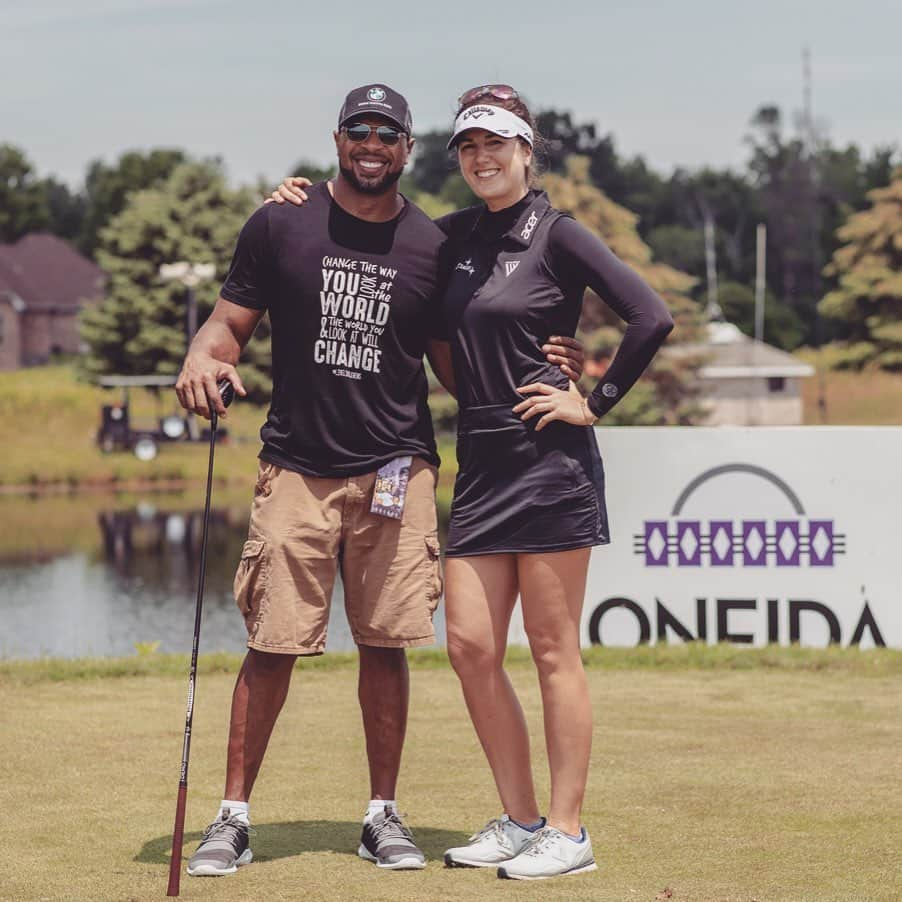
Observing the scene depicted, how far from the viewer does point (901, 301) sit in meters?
60.3

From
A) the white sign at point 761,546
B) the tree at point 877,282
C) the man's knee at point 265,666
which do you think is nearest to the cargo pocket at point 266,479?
the man's knee at point 265,666

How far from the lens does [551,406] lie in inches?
202

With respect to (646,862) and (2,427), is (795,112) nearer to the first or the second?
(2,427)

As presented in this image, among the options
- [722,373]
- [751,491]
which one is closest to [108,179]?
[722,373]

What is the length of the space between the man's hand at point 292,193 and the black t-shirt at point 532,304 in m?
0.51

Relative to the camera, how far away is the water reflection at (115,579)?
16.7m

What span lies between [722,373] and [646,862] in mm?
59595

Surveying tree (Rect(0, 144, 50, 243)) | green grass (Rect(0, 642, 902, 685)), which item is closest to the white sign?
green grass (Rect(0, 642, 902, 685))

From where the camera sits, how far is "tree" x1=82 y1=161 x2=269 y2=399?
199ft

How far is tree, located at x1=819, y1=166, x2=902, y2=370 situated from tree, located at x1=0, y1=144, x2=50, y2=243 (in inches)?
2537

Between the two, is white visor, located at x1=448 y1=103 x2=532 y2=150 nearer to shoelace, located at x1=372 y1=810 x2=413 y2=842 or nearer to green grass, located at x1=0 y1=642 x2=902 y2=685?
shoelace, located at x1=372 y1=810 x2=413 y2=842

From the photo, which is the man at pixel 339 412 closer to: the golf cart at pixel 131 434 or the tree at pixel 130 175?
the golf cart at pixel 131 434

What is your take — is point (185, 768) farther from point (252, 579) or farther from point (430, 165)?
point (430, 165)

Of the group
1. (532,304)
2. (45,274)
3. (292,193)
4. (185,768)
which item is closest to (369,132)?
(292,193)
